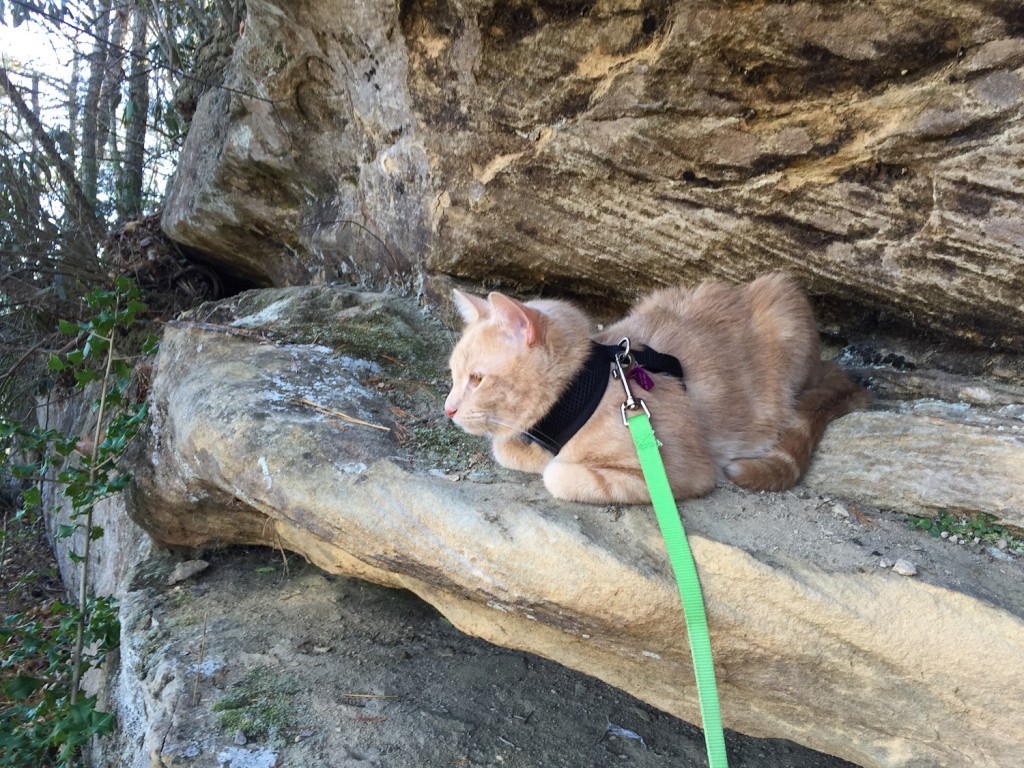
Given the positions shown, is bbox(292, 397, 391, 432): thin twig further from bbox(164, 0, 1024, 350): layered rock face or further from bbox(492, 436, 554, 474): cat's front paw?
bbox(164, 0, 1024, 350): layered rock face

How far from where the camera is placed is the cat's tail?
2.65m

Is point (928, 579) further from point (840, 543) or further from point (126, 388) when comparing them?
point (126, 388)

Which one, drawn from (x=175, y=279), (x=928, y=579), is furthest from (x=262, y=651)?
(x=175, y=279)

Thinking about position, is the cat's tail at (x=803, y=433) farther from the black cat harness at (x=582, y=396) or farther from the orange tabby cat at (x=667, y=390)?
the black cat harness at (x=582, y=396)

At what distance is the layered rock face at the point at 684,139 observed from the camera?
2.33m

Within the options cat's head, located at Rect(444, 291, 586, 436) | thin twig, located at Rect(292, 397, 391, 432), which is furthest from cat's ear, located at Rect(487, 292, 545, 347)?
thin twig, located at Rect(292, 397, 391, 432)

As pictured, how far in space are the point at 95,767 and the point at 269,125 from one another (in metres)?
3.86

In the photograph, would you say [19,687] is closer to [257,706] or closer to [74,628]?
[74,628]

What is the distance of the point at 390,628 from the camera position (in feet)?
11.0

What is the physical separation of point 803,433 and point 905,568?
0.76 m

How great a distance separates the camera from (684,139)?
284 cm

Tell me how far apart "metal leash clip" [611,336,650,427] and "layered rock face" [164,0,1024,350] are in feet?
2.97

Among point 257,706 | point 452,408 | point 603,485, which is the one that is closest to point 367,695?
point 257,706

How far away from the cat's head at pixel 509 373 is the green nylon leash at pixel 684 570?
1.04 ft
